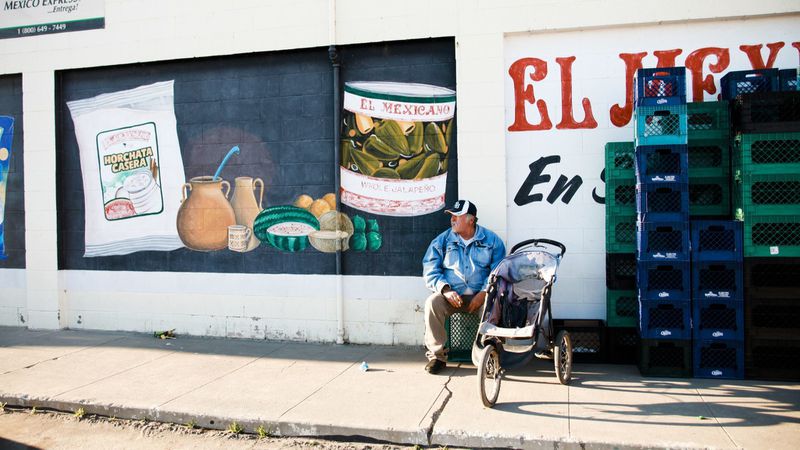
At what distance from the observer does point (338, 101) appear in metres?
7.73

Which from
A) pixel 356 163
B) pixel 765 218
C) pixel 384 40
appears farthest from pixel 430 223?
pixel 765 218

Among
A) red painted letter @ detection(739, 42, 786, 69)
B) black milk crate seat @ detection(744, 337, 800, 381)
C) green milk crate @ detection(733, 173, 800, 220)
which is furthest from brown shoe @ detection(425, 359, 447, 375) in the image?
red painted letter @ detection(739, 42, 786, 69)

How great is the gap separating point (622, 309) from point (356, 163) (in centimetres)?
356

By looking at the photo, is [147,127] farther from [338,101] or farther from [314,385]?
[314,385]

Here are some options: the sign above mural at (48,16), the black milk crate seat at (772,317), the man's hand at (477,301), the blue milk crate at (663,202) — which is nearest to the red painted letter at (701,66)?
the blue milk crate at (663,202)

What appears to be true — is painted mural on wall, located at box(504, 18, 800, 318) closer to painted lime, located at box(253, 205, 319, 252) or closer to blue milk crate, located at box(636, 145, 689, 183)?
blue milk crate, located at box(636, 145, 689, 183)

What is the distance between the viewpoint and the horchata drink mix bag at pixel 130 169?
8.47 meters

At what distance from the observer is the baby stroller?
17.8ft

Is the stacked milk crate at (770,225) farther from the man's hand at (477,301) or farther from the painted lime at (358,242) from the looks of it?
the painted lime at (358,242)

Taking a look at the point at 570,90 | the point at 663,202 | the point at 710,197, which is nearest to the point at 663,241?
the point at 663,202

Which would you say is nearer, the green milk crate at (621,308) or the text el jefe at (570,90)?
the green milk crate at (621,308)

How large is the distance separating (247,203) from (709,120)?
219 inches

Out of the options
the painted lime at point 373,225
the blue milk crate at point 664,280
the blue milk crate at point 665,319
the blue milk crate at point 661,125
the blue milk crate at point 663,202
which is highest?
the blue milk crate at point 661,125

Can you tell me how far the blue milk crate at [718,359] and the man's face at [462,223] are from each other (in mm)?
2496
